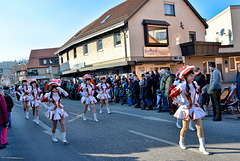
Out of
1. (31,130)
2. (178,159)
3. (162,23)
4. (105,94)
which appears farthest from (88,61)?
(178,159)

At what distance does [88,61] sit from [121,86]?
37.7 ft

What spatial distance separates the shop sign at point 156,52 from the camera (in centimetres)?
2061

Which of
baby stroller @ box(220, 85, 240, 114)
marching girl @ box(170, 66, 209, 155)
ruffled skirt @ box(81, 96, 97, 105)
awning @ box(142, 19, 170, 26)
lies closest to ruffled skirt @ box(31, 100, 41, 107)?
ruffled skirt @ box(81, 96, 97, 105)

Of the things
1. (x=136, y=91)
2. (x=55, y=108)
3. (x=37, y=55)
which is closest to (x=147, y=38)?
(x=136, y=91)

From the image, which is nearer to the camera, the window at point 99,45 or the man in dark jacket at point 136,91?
the man in dark jacket at point 136,91

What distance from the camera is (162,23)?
20984mm

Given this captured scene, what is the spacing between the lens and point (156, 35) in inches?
829

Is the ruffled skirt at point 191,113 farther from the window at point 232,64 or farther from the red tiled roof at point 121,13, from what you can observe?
the window at point 232,64

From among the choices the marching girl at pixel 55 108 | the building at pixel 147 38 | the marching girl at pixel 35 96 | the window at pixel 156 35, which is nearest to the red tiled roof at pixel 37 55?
the building at pixel 147 38

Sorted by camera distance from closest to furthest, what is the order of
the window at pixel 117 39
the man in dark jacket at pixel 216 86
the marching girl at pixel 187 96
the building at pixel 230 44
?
the marching girl at pixel 187 96 < the man in dark jacket at pixel 216 86 < the window at pixel 117 39 < the building at pixel 230 44

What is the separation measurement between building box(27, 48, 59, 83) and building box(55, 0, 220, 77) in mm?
44032

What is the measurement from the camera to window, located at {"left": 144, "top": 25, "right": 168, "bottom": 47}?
20547mm

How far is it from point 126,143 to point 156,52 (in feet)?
51.9

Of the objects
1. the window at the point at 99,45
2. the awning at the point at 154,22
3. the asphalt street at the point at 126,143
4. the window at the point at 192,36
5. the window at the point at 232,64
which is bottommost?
the asphalt street at the point at 126,143
